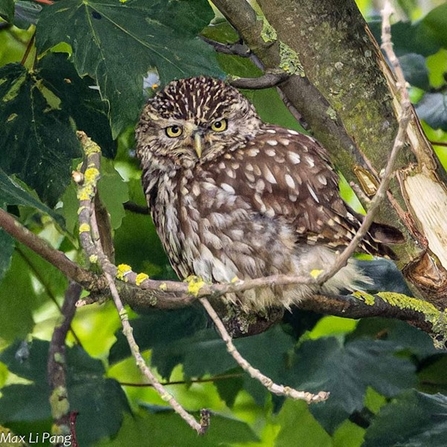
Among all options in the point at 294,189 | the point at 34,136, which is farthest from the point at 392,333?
the point at 34,136

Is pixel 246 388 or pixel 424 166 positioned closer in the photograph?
pixel 424 166

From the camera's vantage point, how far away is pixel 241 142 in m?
2.19

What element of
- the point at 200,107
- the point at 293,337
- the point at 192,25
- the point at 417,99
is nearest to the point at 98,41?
the point at 192,25

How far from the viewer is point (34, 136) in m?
1.79

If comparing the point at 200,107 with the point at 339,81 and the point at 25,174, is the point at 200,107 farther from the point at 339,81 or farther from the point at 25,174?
the point at 25,174

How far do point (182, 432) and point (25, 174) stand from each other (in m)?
0.81

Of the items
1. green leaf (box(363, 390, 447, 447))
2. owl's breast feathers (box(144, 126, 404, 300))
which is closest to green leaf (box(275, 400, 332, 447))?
green leaf (box(363, 390, 447, 447))

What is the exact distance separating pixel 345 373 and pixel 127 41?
3.21 feet

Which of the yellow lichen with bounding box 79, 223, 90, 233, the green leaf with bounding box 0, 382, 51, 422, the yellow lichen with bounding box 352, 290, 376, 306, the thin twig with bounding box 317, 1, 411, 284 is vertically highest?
the thin twig with bounding box 317, 1, 411, 284

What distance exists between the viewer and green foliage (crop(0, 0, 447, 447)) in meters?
1.80

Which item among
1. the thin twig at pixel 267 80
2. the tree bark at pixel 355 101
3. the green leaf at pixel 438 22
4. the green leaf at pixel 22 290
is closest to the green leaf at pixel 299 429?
the tree bark at pixel 355 101

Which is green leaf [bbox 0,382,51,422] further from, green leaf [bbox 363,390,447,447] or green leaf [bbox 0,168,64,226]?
green leaf [bbox 0,168,64,226]

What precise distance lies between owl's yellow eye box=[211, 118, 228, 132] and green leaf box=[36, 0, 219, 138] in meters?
0.41

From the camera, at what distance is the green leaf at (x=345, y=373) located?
7.11 ft
